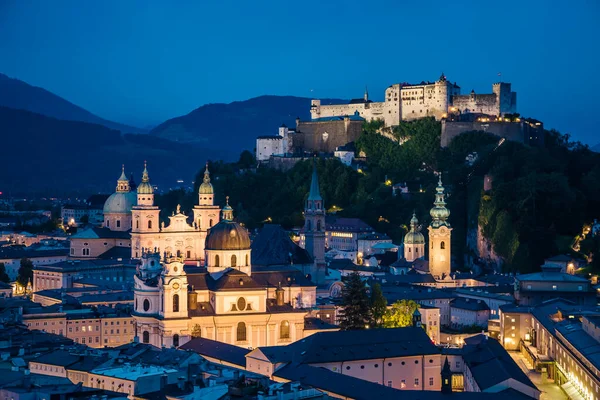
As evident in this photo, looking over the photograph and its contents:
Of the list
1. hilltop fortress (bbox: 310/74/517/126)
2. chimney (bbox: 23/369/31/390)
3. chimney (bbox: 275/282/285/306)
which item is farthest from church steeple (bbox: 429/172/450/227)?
chimney (bbox: 23/369/31/390)

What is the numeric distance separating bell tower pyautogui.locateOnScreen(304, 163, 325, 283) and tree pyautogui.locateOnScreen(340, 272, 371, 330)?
11.8 meters

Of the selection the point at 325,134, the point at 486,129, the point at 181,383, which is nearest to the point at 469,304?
the point at 181,383

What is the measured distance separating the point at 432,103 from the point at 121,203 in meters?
29.0

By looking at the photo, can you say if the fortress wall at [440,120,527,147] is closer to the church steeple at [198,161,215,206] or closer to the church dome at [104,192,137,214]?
the church dome at [104,192,137,214]

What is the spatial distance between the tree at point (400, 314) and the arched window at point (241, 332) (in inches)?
283

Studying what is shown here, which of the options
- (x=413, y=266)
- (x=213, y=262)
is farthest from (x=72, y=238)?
(x=213, y=262)

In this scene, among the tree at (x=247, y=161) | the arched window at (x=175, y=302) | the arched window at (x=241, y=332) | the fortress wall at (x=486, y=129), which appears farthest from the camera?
the tree at (x=247, y=161)

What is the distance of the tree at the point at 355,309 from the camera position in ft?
205

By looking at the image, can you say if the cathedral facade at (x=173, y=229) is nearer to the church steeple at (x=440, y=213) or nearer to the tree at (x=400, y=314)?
the church steeple at (x=440, y=213)

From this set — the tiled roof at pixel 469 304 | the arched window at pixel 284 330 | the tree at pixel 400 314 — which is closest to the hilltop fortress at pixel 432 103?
the tiled roof at pixel 469 304

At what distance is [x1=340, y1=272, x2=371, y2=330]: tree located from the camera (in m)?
62.5

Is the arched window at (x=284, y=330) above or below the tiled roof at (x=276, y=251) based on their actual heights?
below

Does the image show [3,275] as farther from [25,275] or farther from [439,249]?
[439,249]

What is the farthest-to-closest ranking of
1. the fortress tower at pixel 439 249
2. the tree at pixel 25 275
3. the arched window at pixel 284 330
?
1. the tree at pixel 25 275
2. the fortress tower at pixel 439 249
3. the arched window at pixel 284 330
